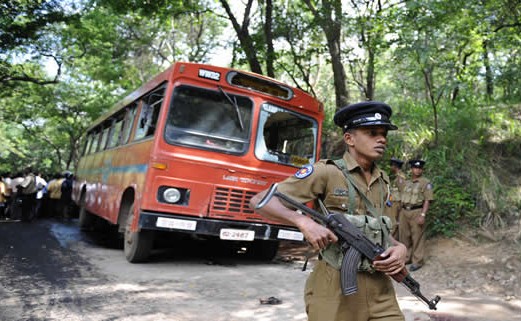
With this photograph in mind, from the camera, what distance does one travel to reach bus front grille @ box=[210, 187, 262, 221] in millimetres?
6082

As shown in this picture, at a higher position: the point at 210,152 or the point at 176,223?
the point at 210,152

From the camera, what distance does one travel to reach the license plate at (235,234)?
6.02 metres

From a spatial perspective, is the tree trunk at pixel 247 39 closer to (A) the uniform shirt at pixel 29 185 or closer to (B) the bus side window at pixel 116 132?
(B) the bus side window at pixel 116 132

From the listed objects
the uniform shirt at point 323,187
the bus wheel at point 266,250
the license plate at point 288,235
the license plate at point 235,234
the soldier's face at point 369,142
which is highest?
the soldier's face at point 369,142

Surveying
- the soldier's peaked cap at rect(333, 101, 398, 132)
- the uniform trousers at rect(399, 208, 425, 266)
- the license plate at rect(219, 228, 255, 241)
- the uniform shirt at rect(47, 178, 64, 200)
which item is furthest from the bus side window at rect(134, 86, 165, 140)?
the uniform shirt at rect(47, 178, 64, 200)

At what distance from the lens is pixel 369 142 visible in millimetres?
2352

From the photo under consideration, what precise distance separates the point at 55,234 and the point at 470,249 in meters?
8.76

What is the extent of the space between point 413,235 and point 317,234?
17.8ft

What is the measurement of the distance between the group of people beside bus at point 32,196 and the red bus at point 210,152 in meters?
7.33

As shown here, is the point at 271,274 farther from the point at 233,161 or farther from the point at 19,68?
the point at 19,68

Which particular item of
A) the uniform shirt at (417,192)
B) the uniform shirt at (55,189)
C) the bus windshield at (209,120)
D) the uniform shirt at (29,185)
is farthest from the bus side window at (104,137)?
the uniform shirt at (417,192)

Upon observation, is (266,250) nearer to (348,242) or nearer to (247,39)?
(348,242)

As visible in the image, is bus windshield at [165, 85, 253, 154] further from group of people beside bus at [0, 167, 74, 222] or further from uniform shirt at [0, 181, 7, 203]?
uniform shirt at [0, 181, 7, 203]

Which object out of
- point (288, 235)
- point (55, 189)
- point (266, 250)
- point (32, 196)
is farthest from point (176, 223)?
point (55, 189)
